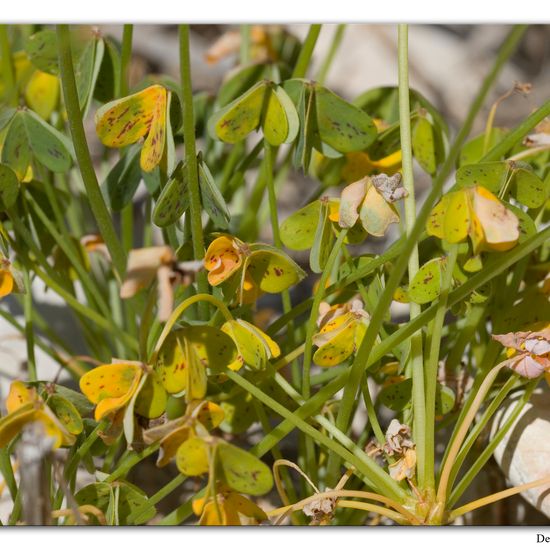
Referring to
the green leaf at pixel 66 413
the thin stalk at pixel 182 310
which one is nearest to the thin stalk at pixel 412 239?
the thin stalk at pixel 182 310

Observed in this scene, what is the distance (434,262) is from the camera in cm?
68

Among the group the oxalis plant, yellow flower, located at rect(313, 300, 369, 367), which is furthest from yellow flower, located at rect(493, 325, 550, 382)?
yellow flower, located at rect(313, 300, 369, 367)

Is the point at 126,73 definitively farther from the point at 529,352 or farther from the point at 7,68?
the point at 529,352

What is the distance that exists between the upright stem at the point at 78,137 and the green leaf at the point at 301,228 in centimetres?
14

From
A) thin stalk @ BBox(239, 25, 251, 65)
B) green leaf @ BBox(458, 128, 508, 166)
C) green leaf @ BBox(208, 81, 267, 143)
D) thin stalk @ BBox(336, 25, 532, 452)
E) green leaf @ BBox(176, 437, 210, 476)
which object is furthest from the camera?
thin stalk @ BBox(239, 25, 251, 65)

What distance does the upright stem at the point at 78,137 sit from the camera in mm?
601

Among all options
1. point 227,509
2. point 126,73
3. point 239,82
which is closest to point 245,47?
point 239,82

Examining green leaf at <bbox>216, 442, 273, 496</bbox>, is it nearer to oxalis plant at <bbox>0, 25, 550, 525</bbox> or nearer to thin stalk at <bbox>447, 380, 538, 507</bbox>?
oxalis plant at <bbox>0, 25, 550, 525</bbox>

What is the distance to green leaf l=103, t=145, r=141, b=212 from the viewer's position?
764 mm

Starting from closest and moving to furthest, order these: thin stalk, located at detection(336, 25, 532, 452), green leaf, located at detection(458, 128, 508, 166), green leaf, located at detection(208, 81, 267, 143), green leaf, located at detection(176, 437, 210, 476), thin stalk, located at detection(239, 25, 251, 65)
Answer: thin stalk, located at detection(336, 25, 532, 452) < green leaf, located at detection(176, 437, 210, 476) < green leaf, located at detection(208, 81, 267, 143) < green leaf, located at detection(458, 128, 508, 166) < thin stalk, located at detection(239, 25, 251, 65)

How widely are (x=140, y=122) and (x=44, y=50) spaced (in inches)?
6.4
